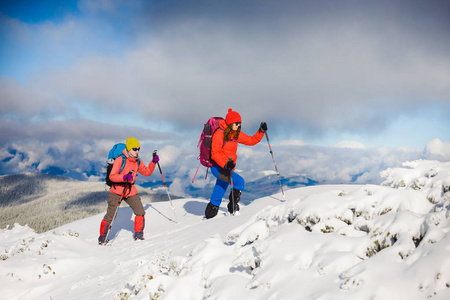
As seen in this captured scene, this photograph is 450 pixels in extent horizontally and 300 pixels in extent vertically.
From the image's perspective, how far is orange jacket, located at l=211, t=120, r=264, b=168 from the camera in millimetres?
8516

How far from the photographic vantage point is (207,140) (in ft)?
28.7

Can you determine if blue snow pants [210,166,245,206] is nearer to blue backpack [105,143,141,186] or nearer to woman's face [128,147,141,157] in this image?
woman's face [128,147,141,157]

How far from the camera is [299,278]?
2.74m

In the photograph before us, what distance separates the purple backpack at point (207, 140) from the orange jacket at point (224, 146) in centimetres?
25

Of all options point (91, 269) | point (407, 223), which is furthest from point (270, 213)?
point (91, 269)

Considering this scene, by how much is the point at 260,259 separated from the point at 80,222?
1261cm

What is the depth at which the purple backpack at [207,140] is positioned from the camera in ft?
28.7

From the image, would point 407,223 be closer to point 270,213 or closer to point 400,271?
point 400,271

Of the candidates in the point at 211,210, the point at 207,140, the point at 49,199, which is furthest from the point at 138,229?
the point at 49,199

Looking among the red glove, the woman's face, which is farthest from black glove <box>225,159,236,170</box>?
the red glove

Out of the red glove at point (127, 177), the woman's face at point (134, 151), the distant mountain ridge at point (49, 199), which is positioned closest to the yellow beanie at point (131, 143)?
the woman's face at point (134, 151)

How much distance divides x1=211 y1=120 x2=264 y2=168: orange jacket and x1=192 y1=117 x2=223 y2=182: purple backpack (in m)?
0.25

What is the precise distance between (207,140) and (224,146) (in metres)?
0.64

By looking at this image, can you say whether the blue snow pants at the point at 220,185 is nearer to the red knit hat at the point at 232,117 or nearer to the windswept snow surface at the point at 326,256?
the red knit hat at the point at 232,117
